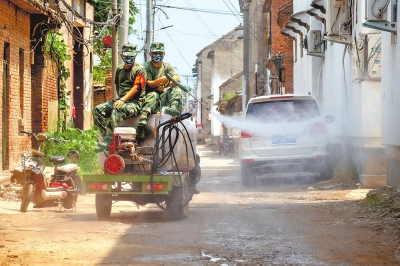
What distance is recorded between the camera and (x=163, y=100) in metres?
12.4

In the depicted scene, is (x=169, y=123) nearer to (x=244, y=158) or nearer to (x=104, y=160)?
(x=104, y=160)

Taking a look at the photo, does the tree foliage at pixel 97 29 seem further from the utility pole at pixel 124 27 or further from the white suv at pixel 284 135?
the white suv at pixel 284 135

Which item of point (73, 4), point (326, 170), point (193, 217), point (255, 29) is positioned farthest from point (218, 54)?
point (193, 217)

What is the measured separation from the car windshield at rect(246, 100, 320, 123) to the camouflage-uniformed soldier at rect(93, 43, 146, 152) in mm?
5715

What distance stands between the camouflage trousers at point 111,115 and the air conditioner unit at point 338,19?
8192mm

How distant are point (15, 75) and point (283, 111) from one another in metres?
6.34

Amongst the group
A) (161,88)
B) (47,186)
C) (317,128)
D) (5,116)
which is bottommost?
(47,186)

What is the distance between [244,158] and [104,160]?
6288 millimetres

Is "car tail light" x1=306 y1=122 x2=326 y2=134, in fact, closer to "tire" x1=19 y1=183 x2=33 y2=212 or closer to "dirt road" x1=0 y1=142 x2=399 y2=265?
"dirt road" x1=0 y1=142 x2=399 y2=265

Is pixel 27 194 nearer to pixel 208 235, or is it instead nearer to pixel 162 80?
pixel 162 80

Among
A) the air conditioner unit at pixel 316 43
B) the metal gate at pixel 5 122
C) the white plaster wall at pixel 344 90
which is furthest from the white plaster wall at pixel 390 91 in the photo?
the air conditioner unit at pixel 316 43

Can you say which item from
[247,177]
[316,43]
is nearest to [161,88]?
[247,177]

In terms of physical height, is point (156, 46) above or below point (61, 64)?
below

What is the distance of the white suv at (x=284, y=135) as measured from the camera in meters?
17.2
